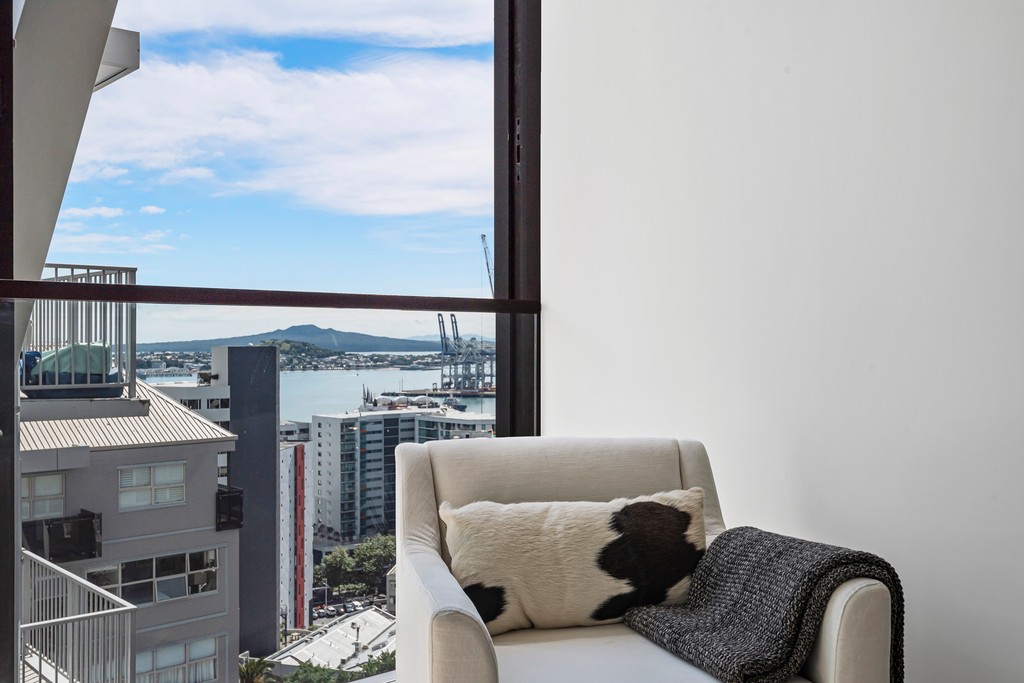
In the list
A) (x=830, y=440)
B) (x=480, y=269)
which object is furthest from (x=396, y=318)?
(x=830, y=440)

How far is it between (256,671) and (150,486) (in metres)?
0.62

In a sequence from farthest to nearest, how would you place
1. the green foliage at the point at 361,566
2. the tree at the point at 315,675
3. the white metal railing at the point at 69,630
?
the green foliage at the point at 361,566 < the tree at the point at 315,675 < the white metal railing at the point at 69,630

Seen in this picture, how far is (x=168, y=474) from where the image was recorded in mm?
2262

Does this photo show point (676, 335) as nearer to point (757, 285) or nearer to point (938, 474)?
point (757, 285)

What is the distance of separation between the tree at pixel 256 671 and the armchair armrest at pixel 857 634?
1.58m

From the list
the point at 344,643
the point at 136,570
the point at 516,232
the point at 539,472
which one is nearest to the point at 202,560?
the point at 136,570

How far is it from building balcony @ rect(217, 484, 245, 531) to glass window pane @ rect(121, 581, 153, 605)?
0.23 m

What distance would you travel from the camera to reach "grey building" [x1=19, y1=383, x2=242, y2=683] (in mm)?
2125

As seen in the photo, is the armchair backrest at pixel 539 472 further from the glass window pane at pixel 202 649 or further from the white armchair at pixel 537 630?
the glass window pane at pixel 202 649

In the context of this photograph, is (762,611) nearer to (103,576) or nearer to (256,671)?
(256,671)

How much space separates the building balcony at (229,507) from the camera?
7.68 ft

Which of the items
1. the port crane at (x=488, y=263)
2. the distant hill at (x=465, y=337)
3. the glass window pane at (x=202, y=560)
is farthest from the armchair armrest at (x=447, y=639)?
the port crane at (x=488, y=263)

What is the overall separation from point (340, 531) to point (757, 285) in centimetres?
144

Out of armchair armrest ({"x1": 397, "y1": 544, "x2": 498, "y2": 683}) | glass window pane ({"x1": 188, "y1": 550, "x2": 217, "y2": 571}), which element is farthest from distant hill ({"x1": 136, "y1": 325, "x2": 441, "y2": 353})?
armchair armrest ({"x1": 397, "y1": 544, "x2": 498, "y2": 683})
